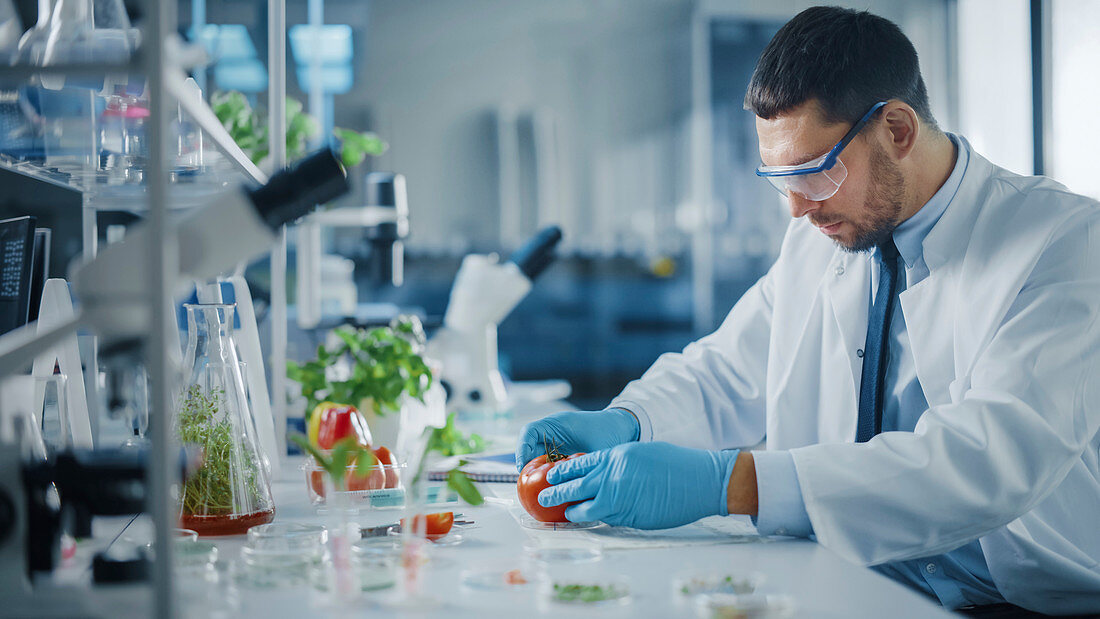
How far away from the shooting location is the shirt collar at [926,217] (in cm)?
148

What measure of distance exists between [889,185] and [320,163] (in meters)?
1.07

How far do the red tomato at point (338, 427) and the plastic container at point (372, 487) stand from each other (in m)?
0.20

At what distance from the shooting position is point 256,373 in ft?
4.78

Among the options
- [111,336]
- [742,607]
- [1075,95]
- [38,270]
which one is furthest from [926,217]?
[1075,95]

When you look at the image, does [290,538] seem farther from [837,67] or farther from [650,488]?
[837,67]

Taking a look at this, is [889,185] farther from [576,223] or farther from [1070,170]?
[576,223]

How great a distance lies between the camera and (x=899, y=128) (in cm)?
146

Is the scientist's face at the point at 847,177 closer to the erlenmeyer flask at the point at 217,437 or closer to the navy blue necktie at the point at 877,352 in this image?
the navy blue necktie at the point at 877,352

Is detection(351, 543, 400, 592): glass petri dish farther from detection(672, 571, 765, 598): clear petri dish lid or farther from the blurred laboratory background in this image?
the blurred laboratory background

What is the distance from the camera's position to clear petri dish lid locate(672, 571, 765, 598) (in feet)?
2.74

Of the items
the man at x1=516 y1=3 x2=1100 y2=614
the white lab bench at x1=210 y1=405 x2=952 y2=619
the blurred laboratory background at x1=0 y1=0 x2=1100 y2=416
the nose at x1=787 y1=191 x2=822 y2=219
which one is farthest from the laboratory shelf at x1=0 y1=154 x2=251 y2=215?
the blurred laboratory background at x1=0 y1=0 x2=1100 y2=416

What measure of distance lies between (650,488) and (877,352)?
2.08 ft

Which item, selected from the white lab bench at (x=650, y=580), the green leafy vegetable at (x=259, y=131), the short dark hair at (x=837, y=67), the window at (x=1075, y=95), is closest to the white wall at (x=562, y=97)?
the window at (x=1075, y=95)

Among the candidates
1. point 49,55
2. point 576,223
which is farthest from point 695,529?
point 576,223
